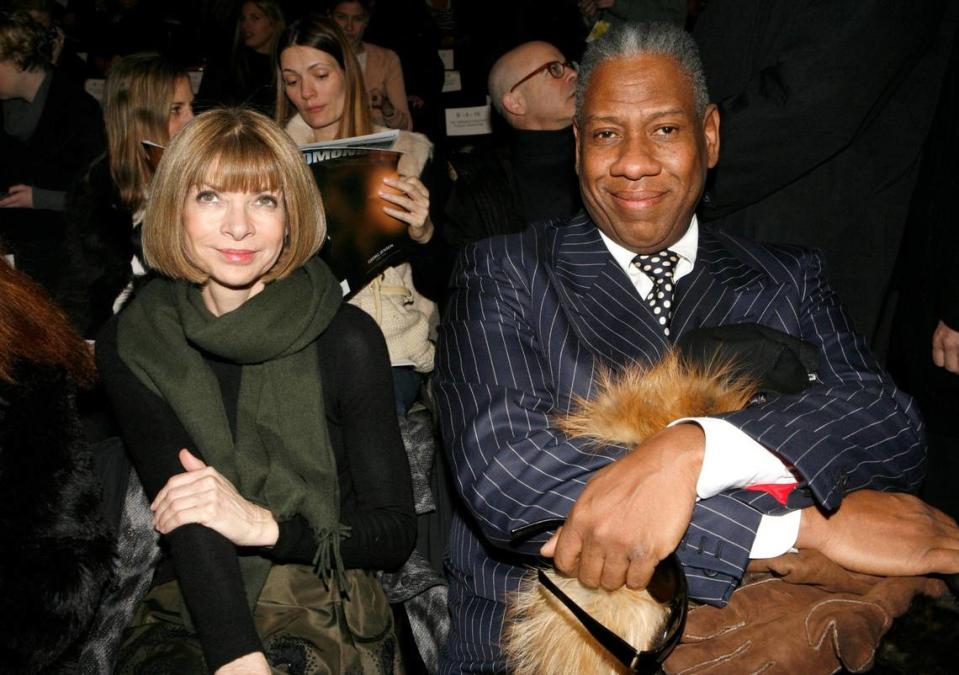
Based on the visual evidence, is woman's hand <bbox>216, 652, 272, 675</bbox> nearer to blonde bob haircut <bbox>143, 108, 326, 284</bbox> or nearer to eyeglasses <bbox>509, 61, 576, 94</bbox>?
blonde bob haircut <bbox>143, 108, 326, 284</bbox>

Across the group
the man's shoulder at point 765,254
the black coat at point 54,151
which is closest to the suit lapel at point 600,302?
the man's shoulder at point 765,254

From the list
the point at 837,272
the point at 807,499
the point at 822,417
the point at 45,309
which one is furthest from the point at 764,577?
the point at 45,309

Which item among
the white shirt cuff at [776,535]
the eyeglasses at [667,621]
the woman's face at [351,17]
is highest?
the woman's face at [351,17]

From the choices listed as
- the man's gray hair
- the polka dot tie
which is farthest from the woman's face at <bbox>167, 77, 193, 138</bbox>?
the polka dot tie

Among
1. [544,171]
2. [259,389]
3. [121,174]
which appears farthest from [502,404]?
[121,174]

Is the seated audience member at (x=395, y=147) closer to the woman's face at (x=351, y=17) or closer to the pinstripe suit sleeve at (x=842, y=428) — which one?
the pinstripe suit sleeve at (x=842, y=428)

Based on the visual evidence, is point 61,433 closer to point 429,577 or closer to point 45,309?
point 45,309

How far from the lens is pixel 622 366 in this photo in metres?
2.03

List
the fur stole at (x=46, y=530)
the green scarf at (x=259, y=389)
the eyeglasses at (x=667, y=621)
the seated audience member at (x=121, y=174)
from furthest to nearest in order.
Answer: the seated audience member at (x=121, y=174), the green scarf at (x=259, y=389), the fur stole at (x=46, y=530), the eyeglasses at (x=667, y=621)

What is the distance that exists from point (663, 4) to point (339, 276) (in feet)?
5.96

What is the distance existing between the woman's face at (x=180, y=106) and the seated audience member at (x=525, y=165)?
3.65 feet

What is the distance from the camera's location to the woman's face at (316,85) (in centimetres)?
336

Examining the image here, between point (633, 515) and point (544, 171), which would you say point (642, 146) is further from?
point (544, 171)

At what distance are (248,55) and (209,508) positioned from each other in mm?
3982
